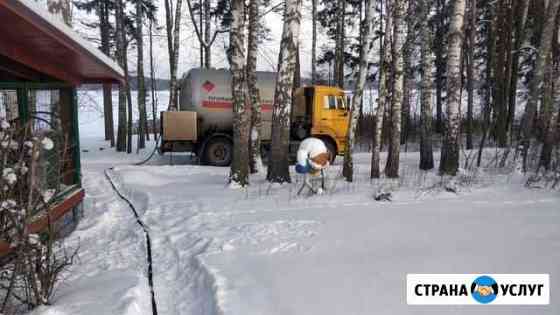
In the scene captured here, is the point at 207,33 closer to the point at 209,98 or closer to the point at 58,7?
the point at 209,98

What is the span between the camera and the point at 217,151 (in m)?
13.6

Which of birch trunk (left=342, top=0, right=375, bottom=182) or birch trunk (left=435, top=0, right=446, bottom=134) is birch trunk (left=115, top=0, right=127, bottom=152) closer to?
birch trunk (left=342, top=0, right=375, bottom=182)

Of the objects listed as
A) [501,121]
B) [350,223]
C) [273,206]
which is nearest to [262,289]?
[350,223]

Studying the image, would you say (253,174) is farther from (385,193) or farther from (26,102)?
(26,102)

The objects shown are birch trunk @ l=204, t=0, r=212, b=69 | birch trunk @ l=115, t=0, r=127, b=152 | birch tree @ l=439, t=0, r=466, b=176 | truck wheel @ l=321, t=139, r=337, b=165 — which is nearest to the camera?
birch tree @ l=439, t=0, r=466, b=176

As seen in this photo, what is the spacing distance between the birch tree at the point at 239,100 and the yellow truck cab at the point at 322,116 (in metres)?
5.61

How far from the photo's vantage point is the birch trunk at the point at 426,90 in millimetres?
10586

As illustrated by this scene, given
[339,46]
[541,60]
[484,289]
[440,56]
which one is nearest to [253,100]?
[541,60]

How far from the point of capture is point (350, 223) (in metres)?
Result: 5.28

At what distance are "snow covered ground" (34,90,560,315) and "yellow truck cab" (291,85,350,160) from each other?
6326 mm

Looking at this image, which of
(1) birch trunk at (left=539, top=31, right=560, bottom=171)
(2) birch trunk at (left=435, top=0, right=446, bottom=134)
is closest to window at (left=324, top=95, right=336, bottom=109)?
(1) birch trunk at (left=539, top=31, right=560, bottom=171)

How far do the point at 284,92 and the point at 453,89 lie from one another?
12.5 feet

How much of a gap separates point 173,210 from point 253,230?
2.14 m

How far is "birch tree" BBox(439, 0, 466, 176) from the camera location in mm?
8875
